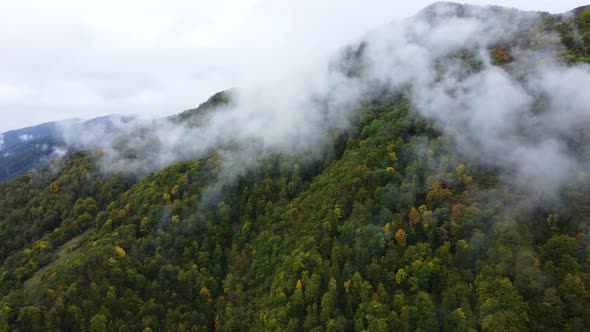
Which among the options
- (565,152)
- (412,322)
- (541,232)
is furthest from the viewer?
(565,152)

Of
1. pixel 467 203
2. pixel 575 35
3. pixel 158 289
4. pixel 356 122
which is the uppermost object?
pixel 575 35

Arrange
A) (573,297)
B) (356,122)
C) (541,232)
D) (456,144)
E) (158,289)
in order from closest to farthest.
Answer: (573,297) → (541,232) → (158,289) → (456,144) → (356,122)

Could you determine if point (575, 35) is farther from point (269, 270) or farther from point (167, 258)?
point (167, 258)

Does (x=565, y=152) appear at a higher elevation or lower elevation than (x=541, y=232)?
higher

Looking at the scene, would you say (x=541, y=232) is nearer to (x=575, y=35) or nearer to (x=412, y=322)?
(x=412, y=322)

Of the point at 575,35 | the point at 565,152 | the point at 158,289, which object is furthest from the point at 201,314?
the point at 575,35

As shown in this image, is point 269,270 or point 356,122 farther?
point 356,122
